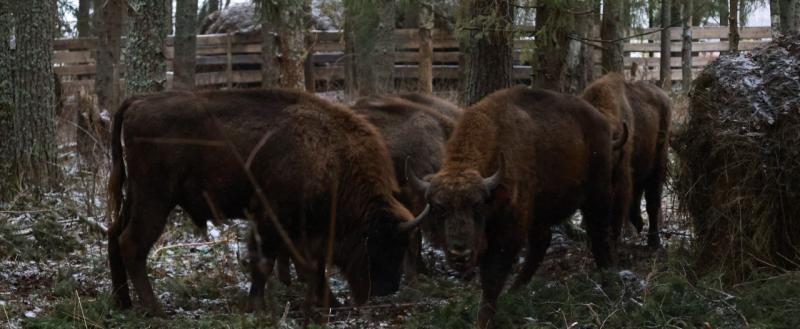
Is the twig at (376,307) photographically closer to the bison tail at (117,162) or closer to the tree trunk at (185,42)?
the bison tail at (117,162)

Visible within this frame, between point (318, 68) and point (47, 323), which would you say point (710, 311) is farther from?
point (318, 68)

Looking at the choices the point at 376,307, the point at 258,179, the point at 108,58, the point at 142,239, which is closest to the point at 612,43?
the point at 258,179

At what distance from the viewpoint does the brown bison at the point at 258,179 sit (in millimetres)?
7797

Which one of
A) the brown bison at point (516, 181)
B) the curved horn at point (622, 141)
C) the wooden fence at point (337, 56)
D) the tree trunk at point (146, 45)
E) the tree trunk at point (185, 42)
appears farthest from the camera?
the wooden fence at point (337, 56)

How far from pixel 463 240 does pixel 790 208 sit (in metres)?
2.56

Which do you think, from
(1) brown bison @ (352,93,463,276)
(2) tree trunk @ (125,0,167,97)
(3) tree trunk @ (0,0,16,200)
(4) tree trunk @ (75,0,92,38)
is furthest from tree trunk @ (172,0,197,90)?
(4) tree trunk @ (75,0,92,38)

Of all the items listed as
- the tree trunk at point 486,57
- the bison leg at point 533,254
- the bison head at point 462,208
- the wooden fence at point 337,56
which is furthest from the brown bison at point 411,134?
the wooden fence at point 337,56

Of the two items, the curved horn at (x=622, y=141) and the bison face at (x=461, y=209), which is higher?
the curved horn at (x=622, y=141)

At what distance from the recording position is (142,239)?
25.5ft

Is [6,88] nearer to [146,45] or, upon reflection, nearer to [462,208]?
[146,45]

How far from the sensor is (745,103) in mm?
7727

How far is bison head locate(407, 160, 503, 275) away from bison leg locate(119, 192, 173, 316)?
2.22m

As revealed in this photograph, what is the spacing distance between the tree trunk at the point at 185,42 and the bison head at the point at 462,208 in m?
6.73

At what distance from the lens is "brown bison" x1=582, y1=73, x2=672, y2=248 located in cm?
953
